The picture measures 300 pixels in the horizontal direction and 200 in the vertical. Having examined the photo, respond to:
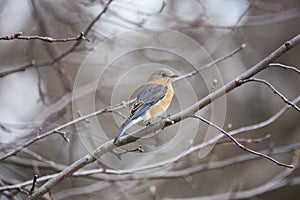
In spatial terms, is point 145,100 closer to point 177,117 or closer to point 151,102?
point 151,102

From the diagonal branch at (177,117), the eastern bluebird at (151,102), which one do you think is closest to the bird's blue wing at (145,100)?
the eastern bluebird at (151,102)

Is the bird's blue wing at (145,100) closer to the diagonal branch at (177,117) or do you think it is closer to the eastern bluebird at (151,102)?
the eastern bluebird at (151,102)

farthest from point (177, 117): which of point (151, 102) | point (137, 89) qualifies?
point (137, 89)

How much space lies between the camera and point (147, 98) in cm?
291

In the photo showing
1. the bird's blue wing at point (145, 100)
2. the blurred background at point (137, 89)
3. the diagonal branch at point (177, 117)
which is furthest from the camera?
the blurred background at point (137, 89)

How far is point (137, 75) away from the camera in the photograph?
17.9 feet

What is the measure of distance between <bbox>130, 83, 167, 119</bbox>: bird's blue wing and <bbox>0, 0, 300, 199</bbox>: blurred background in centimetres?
12

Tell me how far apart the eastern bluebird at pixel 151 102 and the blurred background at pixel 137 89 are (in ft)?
0.44

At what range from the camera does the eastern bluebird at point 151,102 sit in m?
2.68

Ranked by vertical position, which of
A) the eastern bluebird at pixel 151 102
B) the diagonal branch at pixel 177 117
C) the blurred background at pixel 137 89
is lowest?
the diagonal branch at pixel 177 117

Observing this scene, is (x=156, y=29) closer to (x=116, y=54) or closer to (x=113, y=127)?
(x=116, y=54)

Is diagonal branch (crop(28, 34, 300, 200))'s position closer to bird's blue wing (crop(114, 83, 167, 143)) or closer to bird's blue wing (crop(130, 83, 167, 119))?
bird's blue wing (crop(114, 83, 167, 143))

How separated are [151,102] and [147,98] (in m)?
0.06

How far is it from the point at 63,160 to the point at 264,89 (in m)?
3.46
